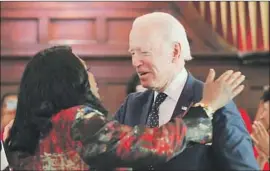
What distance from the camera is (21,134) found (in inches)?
79.5

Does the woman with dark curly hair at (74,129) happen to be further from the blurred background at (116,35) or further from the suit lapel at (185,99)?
the blurred background at (116,35)

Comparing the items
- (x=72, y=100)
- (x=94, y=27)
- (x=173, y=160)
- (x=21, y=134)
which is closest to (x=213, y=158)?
(x=173, y=160)

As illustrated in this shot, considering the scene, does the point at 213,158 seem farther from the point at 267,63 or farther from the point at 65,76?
the point at 267,63

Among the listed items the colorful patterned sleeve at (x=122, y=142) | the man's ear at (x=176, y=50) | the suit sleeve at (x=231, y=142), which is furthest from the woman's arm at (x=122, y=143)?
the man's ear at (x=176, y=50)

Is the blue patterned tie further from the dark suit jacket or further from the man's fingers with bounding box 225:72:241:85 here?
the man's fingers with bounding box 225:72:241:85

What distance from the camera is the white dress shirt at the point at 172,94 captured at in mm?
2113

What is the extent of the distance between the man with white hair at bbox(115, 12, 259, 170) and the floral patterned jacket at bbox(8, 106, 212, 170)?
11cm

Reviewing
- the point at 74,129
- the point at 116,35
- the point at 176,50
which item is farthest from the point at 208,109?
the point at 116,35

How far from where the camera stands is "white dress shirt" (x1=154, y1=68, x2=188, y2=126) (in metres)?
2.11

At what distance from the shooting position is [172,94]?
212 centimetres

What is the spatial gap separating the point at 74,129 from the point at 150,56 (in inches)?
13.1

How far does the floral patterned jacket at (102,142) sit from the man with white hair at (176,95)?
0.35ft

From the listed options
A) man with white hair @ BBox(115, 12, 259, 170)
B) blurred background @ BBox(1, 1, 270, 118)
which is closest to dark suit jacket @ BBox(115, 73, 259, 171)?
man with white hair @ BBox(115, 12, 259, 170)

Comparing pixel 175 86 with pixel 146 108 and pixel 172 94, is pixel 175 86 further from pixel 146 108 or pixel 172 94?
pixel 146 108
